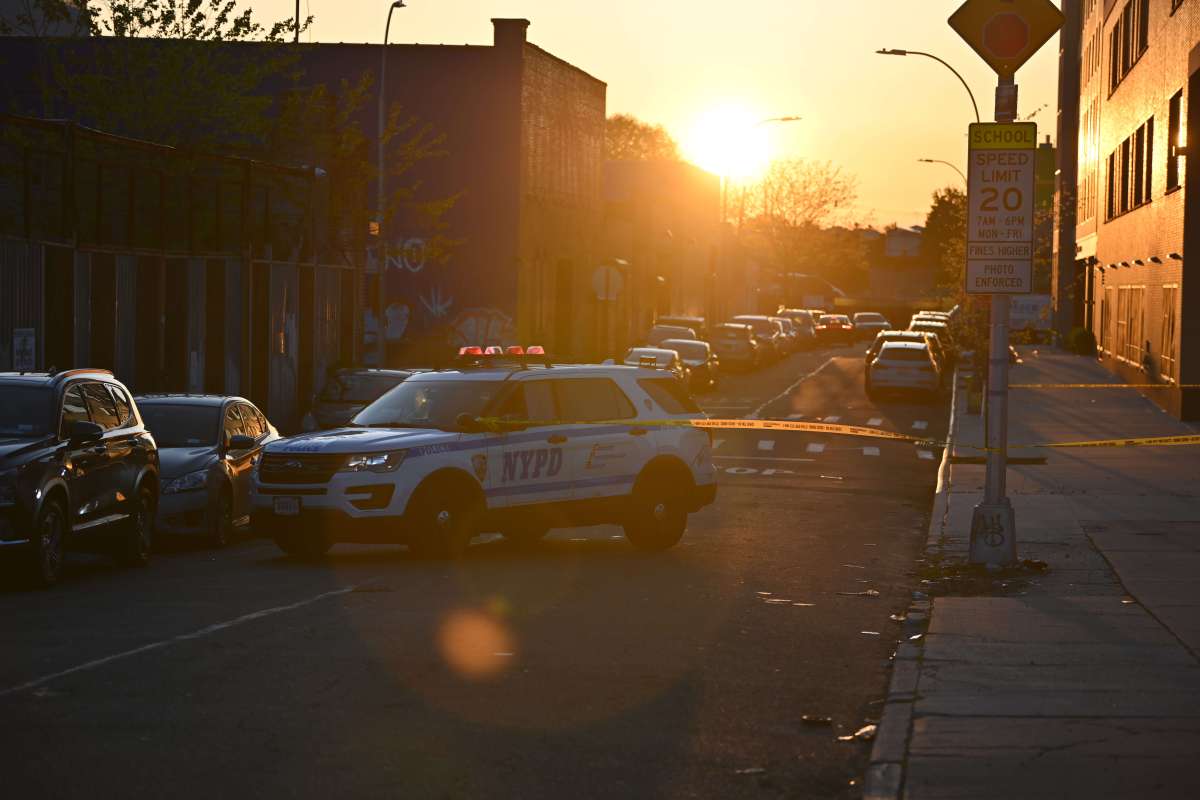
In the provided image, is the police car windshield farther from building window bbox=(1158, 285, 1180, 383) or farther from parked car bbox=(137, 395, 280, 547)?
building window bbox=(1158, 285, 1180, 383)

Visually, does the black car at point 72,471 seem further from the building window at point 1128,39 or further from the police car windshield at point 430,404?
the building window at point 1128,39

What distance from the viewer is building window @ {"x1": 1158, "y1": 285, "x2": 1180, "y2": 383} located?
3775cm

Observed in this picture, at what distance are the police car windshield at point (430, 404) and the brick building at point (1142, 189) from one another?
77.2ft

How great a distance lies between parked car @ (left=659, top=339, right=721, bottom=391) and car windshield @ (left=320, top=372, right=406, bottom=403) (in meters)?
24.4

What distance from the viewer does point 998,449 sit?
595 inches

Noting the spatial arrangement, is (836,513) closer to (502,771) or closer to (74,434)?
(74,434)

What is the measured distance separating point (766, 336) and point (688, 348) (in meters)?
19.1

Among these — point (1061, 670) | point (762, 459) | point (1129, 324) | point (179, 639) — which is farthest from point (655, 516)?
point (1129, 324)

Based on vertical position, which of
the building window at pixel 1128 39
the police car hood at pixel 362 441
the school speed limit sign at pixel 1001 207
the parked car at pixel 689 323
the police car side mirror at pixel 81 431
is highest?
the building window at pixel 1128 39

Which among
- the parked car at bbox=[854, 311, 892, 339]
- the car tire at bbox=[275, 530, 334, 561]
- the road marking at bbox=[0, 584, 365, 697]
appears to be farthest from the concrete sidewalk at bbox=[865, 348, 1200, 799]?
the parked car at bbox=[854, 311, 892, 339]

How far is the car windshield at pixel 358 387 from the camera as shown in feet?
88.4

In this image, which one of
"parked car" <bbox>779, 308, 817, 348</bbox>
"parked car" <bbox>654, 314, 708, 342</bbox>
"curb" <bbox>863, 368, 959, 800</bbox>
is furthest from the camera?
"parked car" <bbox>779, 308, 817, 348</bbox>

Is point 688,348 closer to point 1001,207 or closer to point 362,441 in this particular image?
point 362,441

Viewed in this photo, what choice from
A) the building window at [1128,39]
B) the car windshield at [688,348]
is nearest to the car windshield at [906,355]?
the car windshield at [688,348]
